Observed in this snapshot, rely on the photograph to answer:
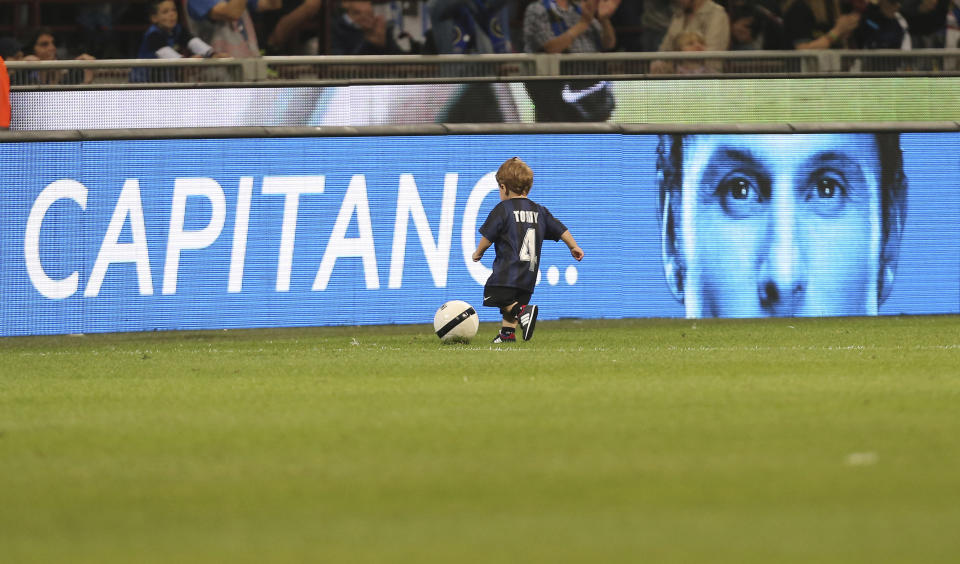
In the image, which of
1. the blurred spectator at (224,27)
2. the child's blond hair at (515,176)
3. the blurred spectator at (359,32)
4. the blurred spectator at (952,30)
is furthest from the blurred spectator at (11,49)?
the blurred spectator at (952,30)

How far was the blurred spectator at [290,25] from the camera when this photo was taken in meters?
15.2

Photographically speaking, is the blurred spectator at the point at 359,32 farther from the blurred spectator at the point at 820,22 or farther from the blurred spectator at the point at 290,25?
the blurred spectator at the point at 820,22

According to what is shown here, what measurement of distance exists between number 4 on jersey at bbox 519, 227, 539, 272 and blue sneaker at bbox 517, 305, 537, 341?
0.35 metres

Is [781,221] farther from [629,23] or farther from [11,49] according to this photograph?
[11,49]

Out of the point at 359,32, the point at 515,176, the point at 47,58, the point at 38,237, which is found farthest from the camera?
the point at 359,32

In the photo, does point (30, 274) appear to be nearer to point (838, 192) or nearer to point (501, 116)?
point (501, 116)

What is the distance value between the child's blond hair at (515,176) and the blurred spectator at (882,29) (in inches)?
218

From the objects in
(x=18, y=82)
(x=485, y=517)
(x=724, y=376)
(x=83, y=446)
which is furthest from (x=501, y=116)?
(x=485, y=517)

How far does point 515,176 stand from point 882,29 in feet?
19.5

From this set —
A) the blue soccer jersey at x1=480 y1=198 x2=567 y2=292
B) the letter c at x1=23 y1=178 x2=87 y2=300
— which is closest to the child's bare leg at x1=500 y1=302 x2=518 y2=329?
the blue soccer jersey at x1=480 y1=198 x2=567 y2=292

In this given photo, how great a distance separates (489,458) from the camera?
5859 millimetres

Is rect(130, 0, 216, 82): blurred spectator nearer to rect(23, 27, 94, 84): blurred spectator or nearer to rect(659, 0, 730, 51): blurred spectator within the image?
rect(23, 27, 94, 84): blurred spectator

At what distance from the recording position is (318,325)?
43.9 ft

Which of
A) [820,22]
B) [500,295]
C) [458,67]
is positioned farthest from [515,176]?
[820,22]
